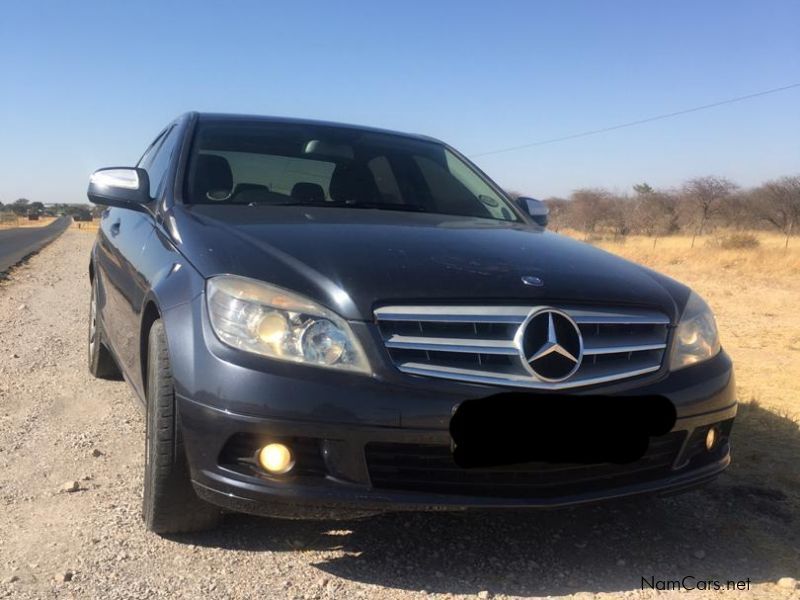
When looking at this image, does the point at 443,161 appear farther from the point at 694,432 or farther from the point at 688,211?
the point at 688,211

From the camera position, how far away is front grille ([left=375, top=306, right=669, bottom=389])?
87.4 inches

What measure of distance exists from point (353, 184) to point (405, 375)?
1791 mm

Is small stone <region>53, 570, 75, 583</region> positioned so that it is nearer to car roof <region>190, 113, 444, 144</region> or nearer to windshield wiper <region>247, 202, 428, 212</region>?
windshield wiper <region>247, 202, 428, 212</region>

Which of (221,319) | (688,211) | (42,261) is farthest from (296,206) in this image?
(688,211)

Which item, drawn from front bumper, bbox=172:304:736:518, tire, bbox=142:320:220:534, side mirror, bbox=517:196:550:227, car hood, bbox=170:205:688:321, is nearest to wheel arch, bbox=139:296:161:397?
tire, bbox=142:320:220:534

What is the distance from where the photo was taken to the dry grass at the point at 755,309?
523 cm

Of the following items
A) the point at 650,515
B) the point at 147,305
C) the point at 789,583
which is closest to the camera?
the point at 789,583

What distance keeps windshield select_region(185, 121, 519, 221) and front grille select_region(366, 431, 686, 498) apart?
1553mm

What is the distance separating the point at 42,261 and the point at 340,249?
1885cm

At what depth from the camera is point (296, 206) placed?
3.35 m

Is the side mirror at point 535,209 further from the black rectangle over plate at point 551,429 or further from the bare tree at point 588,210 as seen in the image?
the bare tree at point 588,210

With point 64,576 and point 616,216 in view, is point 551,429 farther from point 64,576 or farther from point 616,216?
point 616,216

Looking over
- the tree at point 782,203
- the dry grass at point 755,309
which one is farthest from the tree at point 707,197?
the dry grass at point 755,309

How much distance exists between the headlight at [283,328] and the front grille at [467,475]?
279 mm
